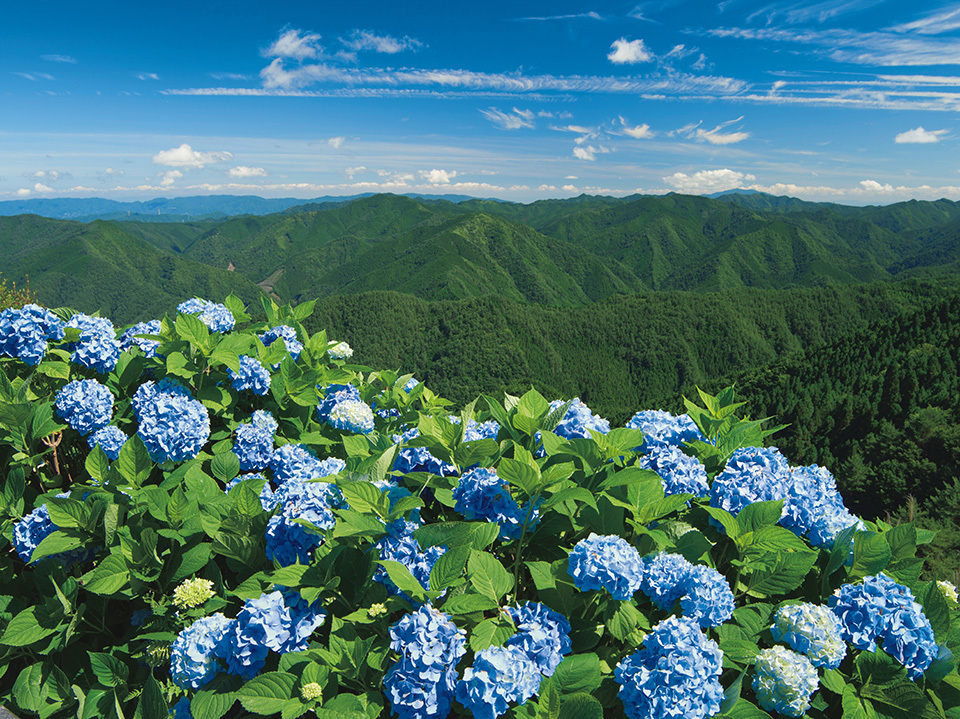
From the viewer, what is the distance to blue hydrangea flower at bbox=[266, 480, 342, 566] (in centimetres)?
260

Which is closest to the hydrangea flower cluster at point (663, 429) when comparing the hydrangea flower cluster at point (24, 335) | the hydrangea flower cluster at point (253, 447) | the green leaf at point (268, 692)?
the green leaf at point (268, 692)

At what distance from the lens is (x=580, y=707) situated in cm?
190

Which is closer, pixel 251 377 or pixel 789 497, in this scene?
pixel 789 497

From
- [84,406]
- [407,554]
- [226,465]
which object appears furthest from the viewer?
[84,406]

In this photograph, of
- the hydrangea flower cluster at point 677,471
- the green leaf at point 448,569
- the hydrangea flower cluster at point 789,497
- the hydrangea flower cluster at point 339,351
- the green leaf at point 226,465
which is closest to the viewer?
the green leaf at point 448,569

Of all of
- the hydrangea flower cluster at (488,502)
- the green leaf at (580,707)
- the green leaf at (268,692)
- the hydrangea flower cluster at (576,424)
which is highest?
the hydrangea flower cluster at (576,424)

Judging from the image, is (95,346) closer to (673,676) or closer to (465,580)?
(465,580)

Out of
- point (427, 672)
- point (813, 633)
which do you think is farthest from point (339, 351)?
point (813, 633)

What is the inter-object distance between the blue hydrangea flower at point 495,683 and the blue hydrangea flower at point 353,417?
2.62 m

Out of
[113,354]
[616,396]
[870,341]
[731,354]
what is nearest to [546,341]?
[616,396]

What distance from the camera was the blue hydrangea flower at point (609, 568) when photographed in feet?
6.85

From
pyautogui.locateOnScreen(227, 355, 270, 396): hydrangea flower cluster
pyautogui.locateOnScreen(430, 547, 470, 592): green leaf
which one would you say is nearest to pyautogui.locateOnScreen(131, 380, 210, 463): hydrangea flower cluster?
pyautogui.locateOnScreen(227, 355, 270, 396): hydrangea flower cluster

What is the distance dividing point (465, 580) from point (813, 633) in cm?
151

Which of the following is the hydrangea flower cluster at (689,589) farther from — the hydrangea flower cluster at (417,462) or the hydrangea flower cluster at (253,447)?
the hydrangea flower cluster at (253,447)
